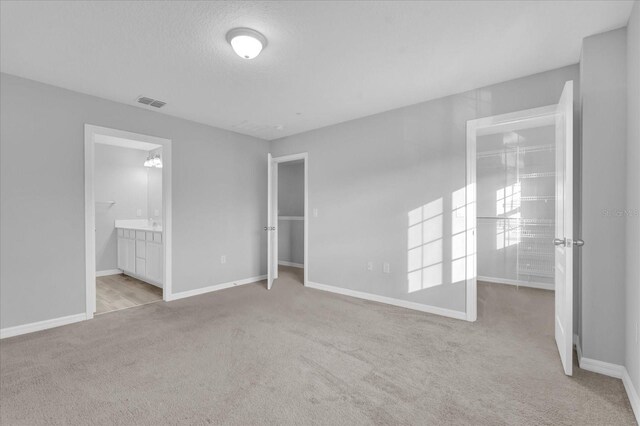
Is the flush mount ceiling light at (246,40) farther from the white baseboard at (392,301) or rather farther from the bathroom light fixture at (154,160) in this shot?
the bathroom light fixture at (154,160)

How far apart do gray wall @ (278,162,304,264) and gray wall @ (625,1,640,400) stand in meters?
5.33

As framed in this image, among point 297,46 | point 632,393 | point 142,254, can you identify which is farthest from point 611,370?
point 142,254

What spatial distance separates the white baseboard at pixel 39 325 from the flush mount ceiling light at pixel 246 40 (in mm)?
3208

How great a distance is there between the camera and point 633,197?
1.91m

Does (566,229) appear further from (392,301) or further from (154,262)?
(154,262)

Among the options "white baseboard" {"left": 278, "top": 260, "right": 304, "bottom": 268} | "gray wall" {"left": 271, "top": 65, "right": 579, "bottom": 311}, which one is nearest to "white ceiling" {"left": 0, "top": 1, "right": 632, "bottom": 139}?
"gray wall" {"left": 271, "top": 65, "right": 579, "bottom": 311}

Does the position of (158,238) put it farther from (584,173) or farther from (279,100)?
(584,173)

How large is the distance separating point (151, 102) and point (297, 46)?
2183 millimetres

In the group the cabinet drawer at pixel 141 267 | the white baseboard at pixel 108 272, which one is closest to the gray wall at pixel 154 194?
the white baseboard at pixel 108 272

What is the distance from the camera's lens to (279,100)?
11.4ft

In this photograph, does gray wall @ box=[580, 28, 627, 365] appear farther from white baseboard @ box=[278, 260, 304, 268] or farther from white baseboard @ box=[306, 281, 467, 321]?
white baseboard @ box=[278, 260, 304, 268]

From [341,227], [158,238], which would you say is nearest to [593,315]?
[341,227]

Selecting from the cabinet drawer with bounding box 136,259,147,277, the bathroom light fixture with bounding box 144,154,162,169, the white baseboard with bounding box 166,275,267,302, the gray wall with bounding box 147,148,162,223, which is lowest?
the white baseboard with bounding box 166,275,267,302

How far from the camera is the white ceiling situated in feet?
6.40
